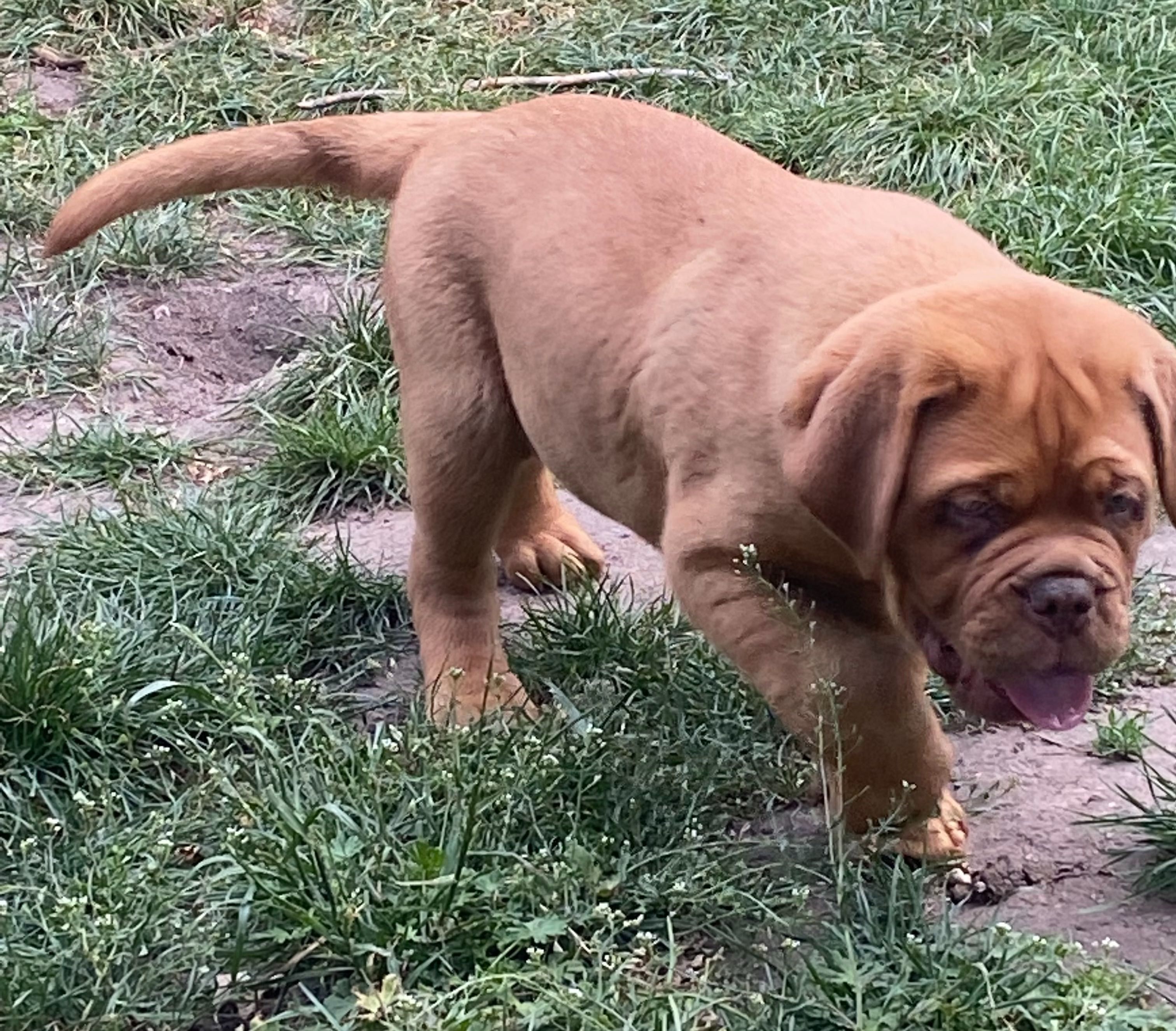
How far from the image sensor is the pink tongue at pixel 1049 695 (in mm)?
3094

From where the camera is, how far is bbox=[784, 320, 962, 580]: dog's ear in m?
2.93

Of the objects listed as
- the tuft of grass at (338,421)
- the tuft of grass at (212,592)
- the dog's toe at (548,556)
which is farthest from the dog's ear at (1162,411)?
the tuft of grass at (338,421)

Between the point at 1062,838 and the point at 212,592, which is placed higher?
the point at 1062,838

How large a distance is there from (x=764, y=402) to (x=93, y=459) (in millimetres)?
3096

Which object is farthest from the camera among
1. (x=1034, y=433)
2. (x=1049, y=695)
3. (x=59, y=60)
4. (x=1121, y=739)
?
(x=59, y=60)

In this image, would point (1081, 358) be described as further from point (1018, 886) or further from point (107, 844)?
point (107, 844)

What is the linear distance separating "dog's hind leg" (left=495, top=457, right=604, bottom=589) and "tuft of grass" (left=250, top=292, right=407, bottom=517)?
630 mm

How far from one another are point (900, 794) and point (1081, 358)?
1033 millimetres

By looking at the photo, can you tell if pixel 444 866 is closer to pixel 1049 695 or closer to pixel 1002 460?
pixel 1049 695

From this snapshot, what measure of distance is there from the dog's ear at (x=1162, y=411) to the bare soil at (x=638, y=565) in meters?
0.93

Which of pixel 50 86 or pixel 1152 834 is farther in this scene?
pixel 50 86

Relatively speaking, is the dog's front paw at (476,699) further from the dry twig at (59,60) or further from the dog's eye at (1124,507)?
the dry twig at (59,60)

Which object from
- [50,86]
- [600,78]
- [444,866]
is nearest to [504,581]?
[444,866]

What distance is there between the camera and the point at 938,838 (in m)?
3.63
